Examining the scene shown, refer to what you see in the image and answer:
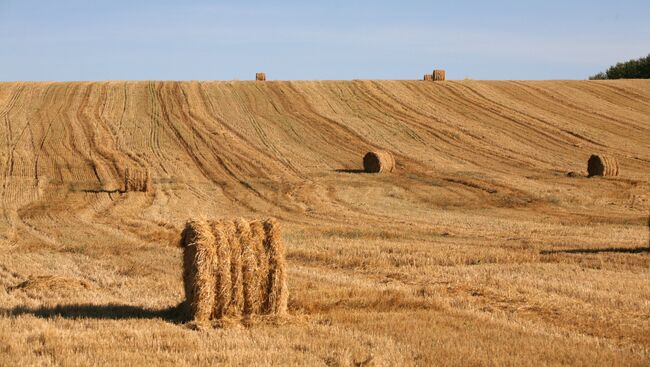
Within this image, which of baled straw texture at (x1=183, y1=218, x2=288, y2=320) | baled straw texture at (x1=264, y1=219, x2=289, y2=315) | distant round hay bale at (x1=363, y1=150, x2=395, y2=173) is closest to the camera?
baled straw texture at (x1=183, y1=218, x2=288, y2=320)

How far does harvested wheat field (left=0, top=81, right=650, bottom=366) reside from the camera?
918 centimetres

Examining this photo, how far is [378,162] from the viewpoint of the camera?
3247 centimetres

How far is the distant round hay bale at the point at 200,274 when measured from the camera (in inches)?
394

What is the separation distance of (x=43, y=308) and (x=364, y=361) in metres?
4.71

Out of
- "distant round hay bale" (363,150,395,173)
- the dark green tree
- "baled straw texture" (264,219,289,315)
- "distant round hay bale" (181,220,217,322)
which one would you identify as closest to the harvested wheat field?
"baled straw texture" (264,219,289,315)

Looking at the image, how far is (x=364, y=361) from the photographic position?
8234mm

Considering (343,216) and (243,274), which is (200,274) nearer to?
(243,274)

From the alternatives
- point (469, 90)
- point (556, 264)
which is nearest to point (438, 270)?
point (556, 264)

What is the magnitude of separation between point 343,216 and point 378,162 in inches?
367

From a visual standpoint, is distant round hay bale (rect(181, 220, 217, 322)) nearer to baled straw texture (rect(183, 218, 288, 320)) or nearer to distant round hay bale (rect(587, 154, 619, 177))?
baled straw texture (rect(183, 218, 288, 320))

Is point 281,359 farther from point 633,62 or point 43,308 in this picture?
point 633,62

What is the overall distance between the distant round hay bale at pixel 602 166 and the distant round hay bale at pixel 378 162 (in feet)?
24.1

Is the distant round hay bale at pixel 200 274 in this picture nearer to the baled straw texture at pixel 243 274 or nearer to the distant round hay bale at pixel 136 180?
the baled straw texture at pixel 243 274

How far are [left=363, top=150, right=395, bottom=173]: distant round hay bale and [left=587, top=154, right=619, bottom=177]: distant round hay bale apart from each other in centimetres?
733
